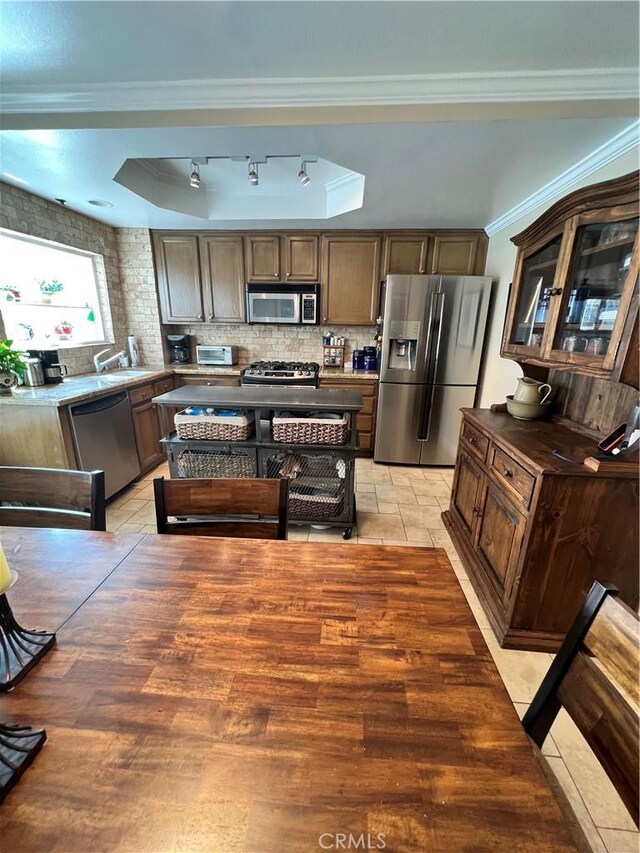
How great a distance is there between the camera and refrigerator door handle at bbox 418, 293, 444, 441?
10.5ft

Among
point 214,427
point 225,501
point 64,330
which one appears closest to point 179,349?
point 64,330

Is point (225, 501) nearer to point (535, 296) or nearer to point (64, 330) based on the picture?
point (535, 296)

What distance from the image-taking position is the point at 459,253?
3.49 m

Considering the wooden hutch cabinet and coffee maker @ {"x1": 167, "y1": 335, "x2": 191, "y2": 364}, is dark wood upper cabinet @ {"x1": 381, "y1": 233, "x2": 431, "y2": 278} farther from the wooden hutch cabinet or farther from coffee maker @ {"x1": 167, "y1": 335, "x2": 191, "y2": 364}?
coffee maker @ {"x1": 167, "y1": 335, "x2": 191, "y2": 364}

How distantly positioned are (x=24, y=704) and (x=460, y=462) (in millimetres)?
2309

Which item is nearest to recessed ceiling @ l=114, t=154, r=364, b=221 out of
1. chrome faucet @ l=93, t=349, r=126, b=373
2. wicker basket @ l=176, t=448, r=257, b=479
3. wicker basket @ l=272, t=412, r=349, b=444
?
chrome faucet @ l=93, t=349, r=126, b=373

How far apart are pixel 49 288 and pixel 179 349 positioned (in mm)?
1352

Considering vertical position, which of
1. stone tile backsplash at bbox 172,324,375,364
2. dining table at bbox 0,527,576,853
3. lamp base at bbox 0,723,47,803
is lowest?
dining table at bbox 0,527,576,853

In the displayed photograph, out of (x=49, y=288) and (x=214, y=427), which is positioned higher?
(x=49, y=288)

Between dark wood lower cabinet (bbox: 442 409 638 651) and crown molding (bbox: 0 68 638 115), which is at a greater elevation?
crown molding (bbox: 0 68 638 115)

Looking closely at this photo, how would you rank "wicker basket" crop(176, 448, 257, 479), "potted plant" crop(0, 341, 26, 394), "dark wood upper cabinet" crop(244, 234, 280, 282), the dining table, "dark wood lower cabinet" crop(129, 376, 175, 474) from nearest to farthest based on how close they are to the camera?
1. the dining table
2. "wicker basket" crop(176, 448, 257, 479)
3. "potted plant" crop(0, 341, 26, 394)
4. "dark wood lower cabinet" crop(129, 376, 175, 474)
5. "dark wood upper cabinet" crop(244, 234, 280, 282)

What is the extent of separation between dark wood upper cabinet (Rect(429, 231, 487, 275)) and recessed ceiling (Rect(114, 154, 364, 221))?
3.56 ft

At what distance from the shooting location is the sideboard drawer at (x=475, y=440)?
1.93 meters

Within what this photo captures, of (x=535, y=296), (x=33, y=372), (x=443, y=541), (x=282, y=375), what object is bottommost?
(x=443, y=541)
